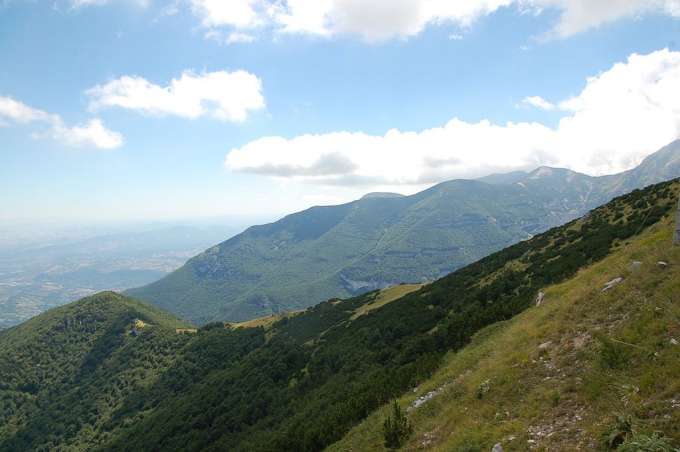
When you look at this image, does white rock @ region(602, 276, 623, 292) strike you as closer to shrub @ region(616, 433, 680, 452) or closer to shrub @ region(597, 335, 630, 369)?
shrub @ region(597, 335, 630, 369)

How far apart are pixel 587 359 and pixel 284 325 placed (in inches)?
4271

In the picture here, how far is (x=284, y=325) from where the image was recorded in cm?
11694

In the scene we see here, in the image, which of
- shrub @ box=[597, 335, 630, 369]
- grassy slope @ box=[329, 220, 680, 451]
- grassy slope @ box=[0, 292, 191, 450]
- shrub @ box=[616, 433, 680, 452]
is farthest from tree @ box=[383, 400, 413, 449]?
grassy slope @ box=[0, 292, 191, 450]

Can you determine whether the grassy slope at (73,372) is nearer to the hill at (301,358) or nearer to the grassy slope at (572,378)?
the hill at (301,358)

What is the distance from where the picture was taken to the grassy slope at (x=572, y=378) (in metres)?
11.7

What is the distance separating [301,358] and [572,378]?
61.7 m

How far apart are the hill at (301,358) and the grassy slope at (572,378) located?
0.24 m

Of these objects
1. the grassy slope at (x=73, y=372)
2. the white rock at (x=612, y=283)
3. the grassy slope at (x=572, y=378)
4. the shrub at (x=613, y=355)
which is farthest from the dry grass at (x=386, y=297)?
the grassy slope at (x=73, y=372)

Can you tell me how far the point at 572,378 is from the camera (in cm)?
1473

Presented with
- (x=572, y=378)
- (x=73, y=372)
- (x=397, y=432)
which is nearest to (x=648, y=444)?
(x=572, y=378)

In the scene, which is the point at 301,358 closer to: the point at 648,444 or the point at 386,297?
the point at 386,297

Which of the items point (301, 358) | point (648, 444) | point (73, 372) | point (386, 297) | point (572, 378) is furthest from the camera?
point (73, 372)

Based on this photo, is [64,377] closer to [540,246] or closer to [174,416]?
[174,416]

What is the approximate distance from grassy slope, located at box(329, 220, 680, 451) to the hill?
0.78 feet
